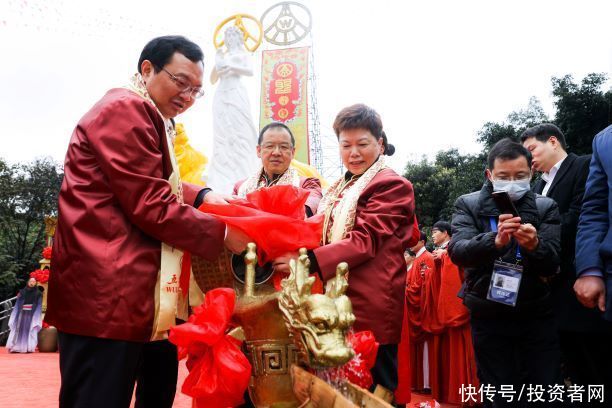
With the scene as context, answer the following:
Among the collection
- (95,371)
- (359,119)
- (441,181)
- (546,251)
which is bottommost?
(95,371)

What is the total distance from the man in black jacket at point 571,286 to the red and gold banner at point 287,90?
915 cm

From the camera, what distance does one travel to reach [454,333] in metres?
4.56

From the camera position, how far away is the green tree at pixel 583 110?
9.84 meters

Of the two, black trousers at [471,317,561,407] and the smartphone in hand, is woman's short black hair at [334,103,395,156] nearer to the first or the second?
the smartphone in hand

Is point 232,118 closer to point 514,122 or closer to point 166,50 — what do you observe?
point 166,50

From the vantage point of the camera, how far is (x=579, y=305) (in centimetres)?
248

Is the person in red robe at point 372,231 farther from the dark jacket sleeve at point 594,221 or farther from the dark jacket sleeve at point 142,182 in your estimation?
the dark jacket sleeve at point 594,221

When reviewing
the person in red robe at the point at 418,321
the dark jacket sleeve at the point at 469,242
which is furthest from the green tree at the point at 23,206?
the dark jacket sleeve at the point at 469,242

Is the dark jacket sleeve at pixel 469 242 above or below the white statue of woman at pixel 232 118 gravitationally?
below

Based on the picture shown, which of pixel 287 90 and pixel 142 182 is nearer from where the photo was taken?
pixel 142 182

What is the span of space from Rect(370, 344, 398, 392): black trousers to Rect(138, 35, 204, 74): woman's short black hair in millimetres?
1295

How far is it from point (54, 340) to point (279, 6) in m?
9.37

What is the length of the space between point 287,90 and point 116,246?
11.3 meters

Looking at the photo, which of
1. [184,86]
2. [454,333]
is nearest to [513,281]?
[184,86]
